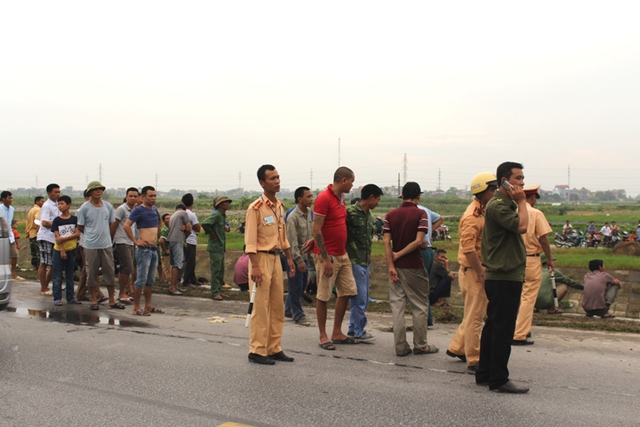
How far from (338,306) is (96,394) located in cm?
315

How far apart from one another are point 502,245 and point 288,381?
233 centimetres

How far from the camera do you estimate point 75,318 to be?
9.74 m

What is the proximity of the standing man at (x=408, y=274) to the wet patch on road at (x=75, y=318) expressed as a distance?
3.75 m

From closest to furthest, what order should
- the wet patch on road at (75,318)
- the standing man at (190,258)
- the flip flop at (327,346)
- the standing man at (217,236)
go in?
1. the flip flop at (327,346)
2. the wet patch on road at (75,318)
3. the standing man at (217,236)
4. the standing man at (190,258)

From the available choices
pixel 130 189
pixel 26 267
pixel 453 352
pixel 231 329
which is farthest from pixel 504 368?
pixel 26 267

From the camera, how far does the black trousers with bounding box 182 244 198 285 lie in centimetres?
1382

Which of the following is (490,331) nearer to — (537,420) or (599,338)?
(537,420)

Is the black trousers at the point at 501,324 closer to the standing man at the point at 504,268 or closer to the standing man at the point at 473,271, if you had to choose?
the standing man at the point at 504,268

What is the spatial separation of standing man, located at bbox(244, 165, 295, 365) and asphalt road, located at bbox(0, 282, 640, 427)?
0.30 meters

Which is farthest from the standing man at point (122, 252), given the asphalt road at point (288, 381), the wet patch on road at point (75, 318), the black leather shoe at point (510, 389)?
the black leather shoe at point (510, 389)

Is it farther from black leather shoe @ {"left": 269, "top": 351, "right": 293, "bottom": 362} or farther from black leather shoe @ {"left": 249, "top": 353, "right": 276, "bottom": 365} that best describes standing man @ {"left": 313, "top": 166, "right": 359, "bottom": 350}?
black leather shoe @ {"left": 249, "top": 353, "right": 276, "bottom": 365}

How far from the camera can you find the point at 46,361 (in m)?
6.84

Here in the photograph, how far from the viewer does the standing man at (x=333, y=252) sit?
25.1 feet

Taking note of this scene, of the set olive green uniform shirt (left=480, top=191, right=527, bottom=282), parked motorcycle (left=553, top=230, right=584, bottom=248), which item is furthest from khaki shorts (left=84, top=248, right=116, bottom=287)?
parked motorcycle (left=553, top=230, right=584, bottom=248)
